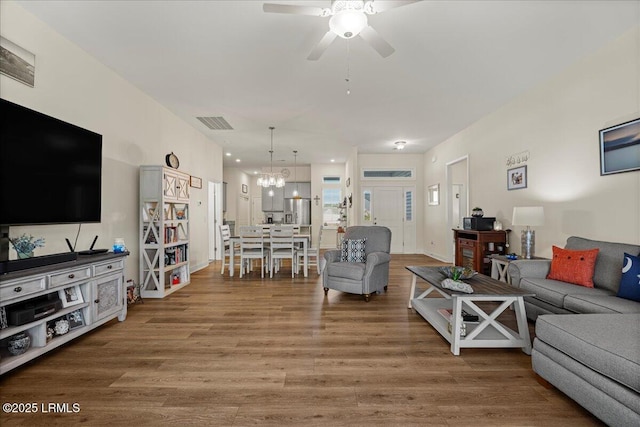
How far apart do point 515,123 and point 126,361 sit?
218 inches

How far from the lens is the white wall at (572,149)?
2.80 m

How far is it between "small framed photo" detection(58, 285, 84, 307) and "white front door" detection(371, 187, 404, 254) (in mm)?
6845

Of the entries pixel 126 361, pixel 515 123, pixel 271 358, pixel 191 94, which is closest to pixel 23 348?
pixel 126 361

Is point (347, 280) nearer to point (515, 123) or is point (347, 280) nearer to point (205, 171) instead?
point (515, 123)

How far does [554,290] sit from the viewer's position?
102 inches

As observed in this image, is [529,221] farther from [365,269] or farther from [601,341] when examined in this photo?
[601,341]

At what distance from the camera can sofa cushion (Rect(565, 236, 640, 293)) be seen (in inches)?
99.5

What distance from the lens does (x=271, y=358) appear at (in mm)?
2285

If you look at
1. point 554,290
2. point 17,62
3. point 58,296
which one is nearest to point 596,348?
point 554,290

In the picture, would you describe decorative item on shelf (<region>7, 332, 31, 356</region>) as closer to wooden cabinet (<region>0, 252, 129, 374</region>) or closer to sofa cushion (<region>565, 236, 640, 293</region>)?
wooden cabinet (<region>0, 252, 129, 374</region>)

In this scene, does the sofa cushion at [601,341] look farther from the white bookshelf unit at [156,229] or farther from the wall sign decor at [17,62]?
the wall sign decor at [17,62]

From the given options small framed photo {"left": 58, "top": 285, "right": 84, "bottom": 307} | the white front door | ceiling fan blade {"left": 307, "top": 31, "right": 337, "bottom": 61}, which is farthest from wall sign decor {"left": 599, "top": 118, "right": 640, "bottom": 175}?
the white front door

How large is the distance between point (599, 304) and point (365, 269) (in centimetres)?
217

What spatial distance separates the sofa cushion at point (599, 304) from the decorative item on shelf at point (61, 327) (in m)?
4.15
